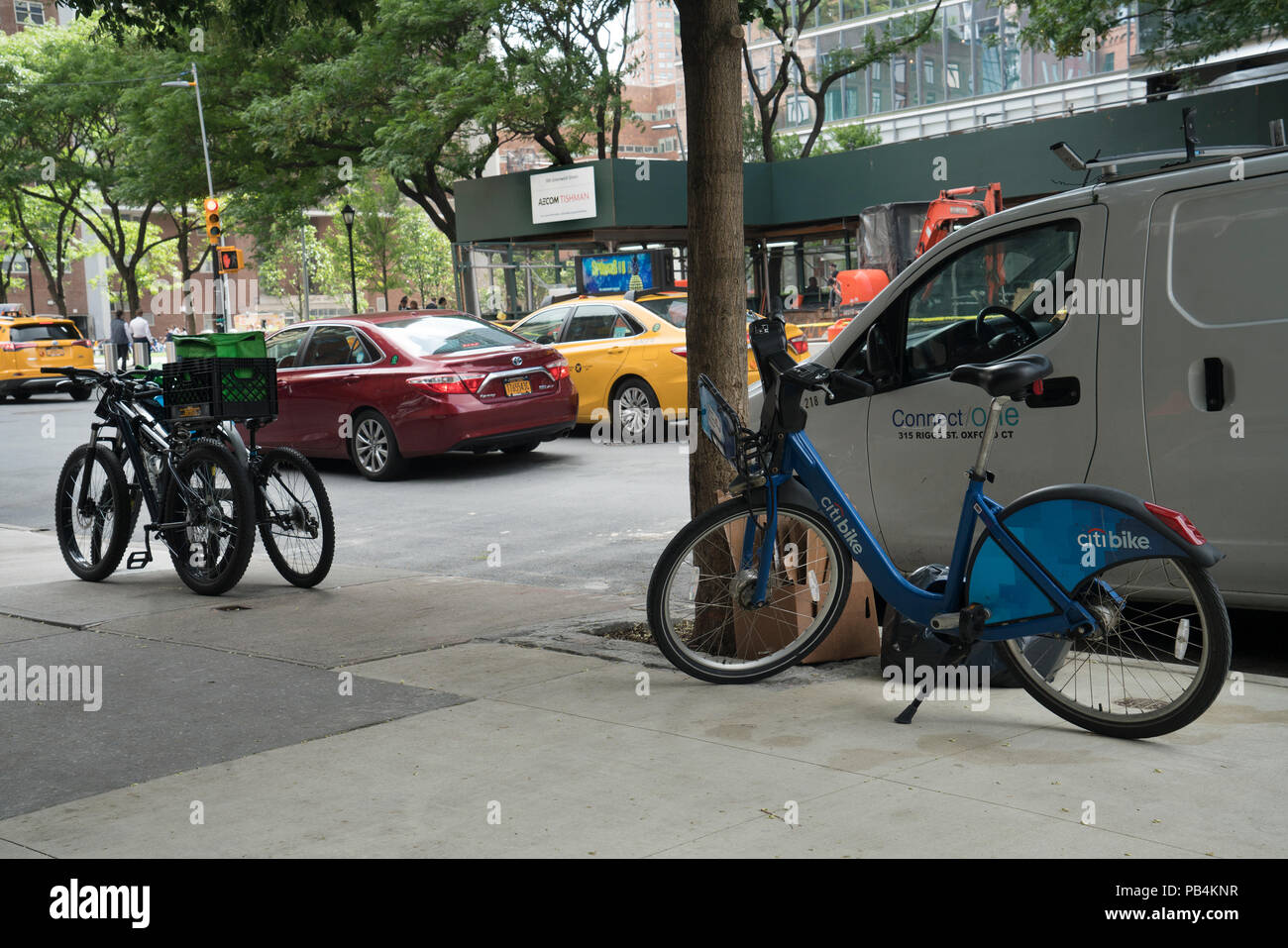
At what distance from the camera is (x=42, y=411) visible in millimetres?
26797

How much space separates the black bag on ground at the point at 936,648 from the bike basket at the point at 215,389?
4373mm

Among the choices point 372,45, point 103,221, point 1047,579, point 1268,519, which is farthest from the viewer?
point 103,221

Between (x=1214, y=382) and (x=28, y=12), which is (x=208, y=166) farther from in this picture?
(x=28, y=12)

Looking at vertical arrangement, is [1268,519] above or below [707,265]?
below

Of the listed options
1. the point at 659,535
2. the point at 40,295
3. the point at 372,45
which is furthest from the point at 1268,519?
the point at 40,295

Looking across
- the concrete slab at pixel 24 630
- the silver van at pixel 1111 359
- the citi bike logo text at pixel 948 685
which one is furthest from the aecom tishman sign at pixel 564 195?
the citi bike logo text at pixel 948 685

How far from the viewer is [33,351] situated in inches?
1166

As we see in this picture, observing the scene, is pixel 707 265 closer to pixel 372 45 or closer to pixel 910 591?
pixel 910 591

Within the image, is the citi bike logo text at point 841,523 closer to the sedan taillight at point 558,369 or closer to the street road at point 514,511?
the street road at point 514,511

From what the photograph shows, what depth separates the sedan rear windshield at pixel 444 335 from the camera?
45.2ft

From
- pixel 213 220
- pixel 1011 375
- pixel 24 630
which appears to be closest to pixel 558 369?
pixel 24 630
